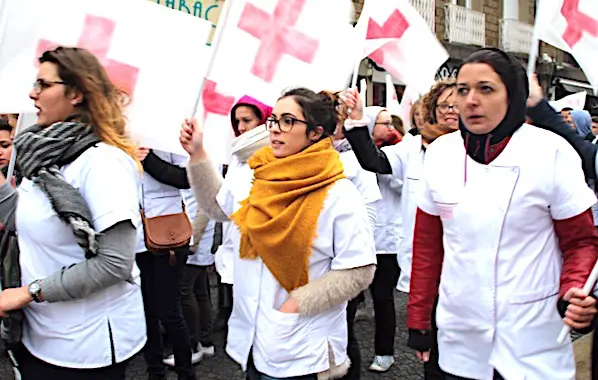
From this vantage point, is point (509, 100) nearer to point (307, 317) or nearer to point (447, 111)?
point (307, 317)

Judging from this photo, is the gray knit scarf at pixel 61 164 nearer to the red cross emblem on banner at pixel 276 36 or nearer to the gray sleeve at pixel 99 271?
the gray sleeve at pixel 99 271

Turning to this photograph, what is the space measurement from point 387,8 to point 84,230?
110 inches

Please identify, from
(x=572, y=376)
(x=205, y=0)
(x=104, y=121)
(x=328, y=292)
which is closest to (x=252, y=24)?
(x=104, y=121)

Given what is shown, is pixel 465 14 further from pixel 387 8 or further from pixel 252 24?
pixel 252 24

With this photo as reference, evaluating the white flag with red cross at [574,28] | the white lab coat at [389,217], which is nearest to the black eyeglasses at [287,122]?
the white flag with red cross at [574,28]

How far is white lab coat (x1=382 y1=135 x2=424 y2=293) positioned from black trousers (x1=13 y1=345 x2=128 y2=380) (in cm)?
231

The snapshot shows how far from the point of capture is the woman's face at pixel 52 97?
7.45ft

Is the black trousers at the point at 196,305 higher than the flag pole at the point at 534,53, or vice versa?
the flag pole at the point at 534,53

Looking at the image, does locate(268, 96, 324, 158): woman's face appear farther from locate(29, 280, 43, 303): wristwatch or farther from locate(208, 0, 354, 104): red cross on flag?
locate(29, 280, 43, 303): wristwatch

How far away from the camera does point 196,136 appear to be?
290 cm

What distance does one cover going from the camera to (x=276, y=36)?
331 cm

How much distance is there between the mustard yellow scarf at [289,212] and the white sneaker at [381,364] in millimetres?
2204

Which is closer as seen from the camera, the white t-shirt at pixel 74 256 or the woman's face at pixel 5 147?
the white t-shirt at pixel 74 256

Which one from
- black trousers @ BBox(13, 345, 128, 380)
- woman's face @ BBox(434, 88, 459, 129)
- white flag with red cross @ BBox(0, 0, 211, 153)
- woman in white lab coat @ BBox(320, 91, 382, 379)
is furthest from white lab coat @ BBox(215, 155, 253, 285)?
woman's face @ BBox(434, 88, 459, 129)
